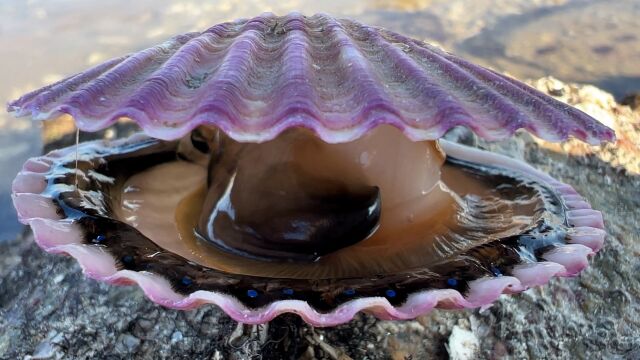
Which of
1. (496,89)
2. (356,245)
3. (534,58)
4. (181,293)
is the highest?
(496,89)

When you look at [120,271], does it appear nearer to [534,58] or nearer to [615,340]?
[615,340]

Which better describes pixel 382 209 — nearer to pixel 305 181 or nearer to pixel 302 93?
pixel 305 181

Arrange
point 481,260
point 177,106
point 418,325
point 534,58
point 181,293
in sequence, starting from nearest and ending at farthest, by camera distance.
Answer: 1. point 177,106
2. point 181,293
3. point 481,260
4. point 418,325
5. point 534,58

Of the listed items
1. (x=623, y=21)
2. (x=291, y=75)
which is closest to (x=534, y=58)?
(x=623, y=21)

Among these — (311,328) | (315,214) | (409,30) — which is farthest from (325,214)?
(409,30)

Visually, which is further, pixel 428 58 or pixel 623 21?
pixel 623 21

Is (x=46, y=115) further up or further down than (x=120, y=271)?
further up

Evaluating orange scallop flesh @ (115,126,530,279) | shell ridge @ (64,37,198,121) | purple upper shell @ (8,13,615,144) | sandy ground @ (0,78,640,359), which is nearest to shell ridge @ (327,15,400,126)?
purple upper shell @ (8,13,615,144)
